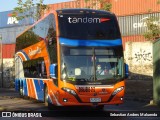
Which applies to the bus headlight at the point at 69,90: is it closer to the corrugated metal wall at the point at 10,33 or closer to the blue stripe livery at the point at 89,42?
the blue stripe livery at the point at 89,42

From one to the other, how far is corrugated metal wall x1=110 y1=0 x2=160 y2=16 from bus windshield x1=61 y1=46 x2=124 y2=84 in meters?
23.5

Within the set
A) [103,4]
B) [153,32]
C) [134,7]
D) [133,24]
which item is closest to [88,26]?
[153,32]

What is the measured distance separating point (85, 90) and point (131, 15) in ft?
86.8

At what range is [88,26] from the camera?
1518 cm

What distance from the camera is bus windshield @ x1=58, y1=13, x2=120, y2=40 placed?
49.0 feet

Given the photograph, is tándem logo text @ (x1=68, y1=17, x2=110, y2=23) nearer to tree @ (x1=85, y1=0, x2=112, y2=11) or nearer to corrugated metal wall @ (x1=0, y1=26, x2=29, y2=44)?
tree @ (x1=85, y1=0, x2=112, y2=11)

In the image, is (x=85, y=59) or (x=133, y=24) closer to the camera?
(x=85, y=59)

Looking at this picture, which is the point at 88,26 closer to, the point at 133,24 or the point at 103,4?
the point at 103,4

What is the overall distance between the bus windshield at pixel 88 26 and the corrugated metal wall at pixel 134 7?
2281 cm

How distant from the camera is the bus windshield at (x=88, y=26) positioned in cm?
1495

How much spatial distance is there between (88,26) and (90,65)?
142 cm

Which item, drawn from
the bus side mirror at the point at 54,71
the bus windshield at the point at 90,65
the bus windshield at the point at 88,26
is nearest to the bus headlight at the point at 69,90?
the bus windshield at the point at 90,65

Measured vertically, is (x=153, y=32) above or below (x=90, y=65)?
above

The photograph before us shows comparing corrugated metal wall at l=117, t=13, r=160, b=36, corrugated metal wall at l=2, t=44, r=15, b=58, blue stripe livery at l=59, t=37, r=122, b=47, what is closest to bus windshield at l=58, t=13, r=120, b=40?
blue stripe livery at l=59, t=37, r=122, b=47
